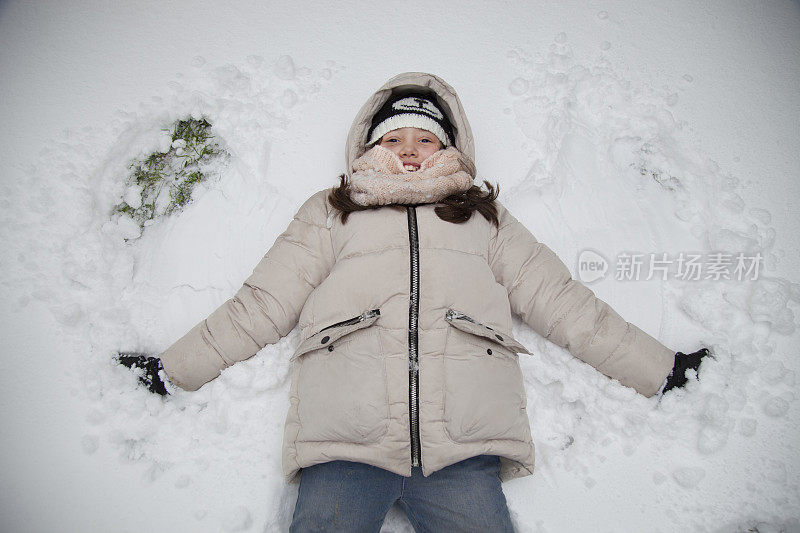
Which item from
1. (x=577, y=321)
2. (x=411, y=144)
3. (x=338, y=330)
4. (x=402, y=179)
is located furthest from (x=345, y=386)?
(x=411, y=144)

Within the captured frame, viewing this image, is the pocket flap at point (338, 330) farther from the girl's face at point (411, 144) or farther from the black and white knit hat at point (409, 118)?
the black and white knit hat at point (409, 118)

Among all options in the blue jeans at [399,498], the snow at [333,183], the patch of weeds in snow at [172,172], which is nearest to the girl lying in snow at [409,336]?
the blue jeans at [399,498]

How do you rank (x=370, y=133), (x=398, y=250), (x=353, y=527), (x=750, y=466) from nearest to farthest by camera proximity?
(x=353, y=527), (x=398, y=250), (x=750, y=466), (x=370, y=133)

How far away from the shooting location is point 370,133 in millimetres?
1972

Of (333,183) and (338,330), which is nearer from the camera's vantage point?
(338,330)

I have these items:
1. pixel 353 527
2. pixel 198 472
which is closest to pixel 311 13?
pixel 198 472

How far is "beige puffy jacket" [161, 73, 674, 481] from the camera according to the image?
1.37m

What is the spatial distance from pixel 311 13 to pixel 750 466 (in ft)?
8.58

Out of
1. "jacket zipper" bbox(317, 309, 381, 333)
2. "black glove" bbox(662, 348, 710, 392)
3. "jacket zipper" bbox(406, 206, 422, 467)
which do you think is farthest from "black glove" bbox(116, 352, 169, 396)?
"black glove" bbox(662, 348, 710, 392)

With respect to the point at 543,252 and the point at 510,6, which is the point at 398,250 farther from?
the point at 510,6

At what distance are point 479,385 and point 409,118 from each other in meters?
1.05

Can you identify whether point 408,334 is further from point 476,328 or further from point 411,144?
point 411,144

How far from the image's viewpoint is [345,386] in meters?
1.40

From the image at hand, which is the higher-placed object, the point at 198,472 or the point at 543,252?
the point at 543,252
